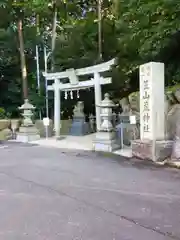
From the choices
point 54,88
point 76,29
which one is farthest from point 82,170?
point 76,29

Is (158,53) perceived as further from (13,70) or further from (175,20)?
(13,70)

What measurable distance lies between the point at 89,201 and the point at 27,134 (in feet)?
29.4

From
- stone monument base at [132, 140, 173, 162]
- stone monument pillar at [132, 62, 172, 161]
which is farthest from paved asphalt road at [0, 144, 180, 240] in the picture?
stone monument pillar at [132, 62, 172, 161]

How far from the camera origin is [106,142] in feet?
30.0

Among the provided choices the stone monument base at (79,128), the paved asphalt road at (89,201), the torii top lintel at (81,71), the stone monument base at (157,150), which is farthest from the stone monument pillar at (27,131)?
the stone monument base at (157,150)

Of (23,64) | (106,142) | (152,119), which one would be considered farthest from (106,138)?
(23,64)

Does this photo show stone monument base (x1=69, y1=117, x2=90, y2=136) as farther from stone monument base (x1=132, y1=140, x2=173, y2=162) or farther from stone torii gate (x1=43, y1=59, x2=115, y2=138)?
stone monument base (x1=132, y1=140, x2=173, y2=162)

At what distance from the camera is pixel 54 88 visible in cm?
1359

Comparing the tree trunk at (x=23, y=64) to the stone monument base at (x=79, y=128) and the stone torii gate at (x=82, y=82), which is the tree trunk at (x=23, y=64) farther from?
the stone monument base at (x=79, y=128)

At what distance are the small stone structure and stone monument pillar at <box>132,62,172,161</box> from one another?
6592 millimetres

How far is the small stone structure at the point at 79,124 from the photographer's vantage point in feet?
46.7

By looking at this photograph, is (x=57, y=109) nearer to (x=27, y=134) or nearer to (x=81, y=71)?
(x=27, y=134)

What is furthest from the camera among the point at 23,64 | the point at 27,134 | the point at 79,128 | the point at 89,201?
the point at 23,64

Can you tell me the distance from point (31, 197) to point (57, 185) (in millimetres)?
745
